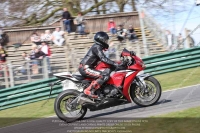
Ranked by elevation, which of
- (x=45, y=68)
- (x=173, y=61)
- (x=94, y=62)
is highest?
(x=94, y=62)

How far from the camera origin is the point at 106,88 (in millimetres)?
8203

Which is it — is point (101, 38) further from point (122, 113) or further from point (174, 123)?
point (174, 123)

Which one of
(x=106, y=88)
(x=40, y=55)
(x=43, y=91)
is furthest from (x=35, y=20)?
(x=106, y=88)

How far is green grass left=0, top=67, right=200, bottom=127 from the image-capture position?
33.5ft

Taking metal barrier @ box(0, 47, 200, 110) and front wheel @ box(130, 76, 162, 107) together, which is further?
metal barrier @ box(0, 47, 200, 110)

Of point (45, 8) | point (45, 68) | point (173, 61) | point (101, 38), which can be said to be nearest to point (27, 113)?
point (45, 68)

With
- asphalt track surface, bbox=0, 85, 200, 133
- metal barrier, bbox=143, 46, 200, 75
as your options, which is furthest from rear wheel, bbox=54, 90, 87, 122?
metal barrier, bbox=143, 46, 200, 75

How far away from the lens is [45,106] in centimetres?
1166

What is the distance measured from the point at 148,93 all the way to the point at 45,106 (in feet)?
14.3

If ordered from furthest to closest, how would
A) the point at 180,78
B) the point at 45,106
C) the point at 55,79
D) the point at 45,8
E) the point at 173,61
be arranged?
the point at 45,8 → the point at 173,61 → the point at 55,79 → the point at 180,78 → the point at 45,106

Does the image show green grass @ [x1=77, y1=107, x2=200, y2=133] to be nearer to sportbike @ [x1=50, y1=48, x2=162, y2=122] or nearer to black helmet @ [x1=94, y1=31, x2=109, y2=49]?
sportbike @ [x1=50, y1=48, x2=162, y2=122]

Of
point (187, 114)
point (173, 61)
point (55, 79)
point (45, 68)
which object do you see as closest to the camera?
point (187, 114)

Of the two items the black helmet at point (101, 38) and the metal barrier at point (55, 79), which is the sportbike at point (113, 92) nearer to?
the black helmet at point (101, 38)

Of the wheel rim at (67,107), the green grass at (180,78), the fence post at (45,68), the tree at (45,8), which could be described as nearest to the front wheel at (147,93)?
Answer: the wheel rim at (67,107)
